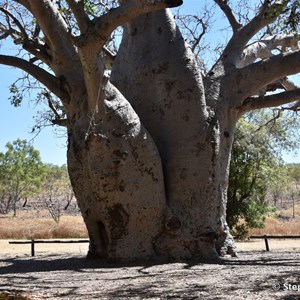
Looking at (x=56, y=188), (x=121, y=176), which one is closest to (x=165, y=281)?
(x=121, y=176)

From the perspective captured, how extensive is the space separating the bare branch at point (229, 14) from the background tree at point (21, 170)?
1274 inches

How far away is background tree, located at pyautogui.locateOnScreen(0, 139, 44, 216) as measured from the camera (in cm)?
3959

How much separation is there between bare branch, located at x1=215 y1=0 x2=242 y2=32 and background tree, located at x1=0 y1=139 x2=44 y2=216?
32358 mm

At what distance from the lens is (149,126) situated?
312 inches

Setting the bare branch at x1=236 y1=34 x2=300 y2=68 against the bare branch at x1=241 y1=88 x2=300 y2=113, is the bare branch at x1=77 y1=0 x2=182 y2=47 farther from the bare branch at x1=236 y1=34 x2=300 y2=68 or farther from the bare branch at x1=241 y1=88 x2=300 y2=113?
the bare branch at x1=236 y1=34 x2=300 y2=68

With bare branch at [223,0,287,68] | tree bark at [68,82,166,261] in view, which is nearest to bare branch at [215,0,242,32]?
bare branch at [223,0,287,68]

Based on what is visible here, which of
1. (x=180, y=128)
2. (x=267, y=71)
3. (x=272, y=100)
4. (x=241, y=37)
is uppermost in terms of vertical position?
(x=241, y=37)

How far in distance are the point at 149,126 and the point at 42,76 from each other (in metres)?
1.90

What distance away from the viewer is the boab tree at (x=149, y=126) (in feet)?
22.9

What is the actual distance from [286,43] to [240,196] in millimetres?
7234

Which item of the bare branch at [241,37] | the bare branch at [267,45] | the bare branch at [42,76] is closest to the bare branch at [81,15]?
the bare branch at [42,76]

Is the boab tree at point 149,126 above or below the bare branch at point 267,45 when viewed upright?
below

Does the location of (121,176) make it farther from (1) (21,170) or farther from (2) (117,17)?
(1) (21,170)

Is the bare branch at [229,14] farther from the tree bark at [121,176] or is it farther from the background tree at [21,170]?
the background tree at [21,170]
